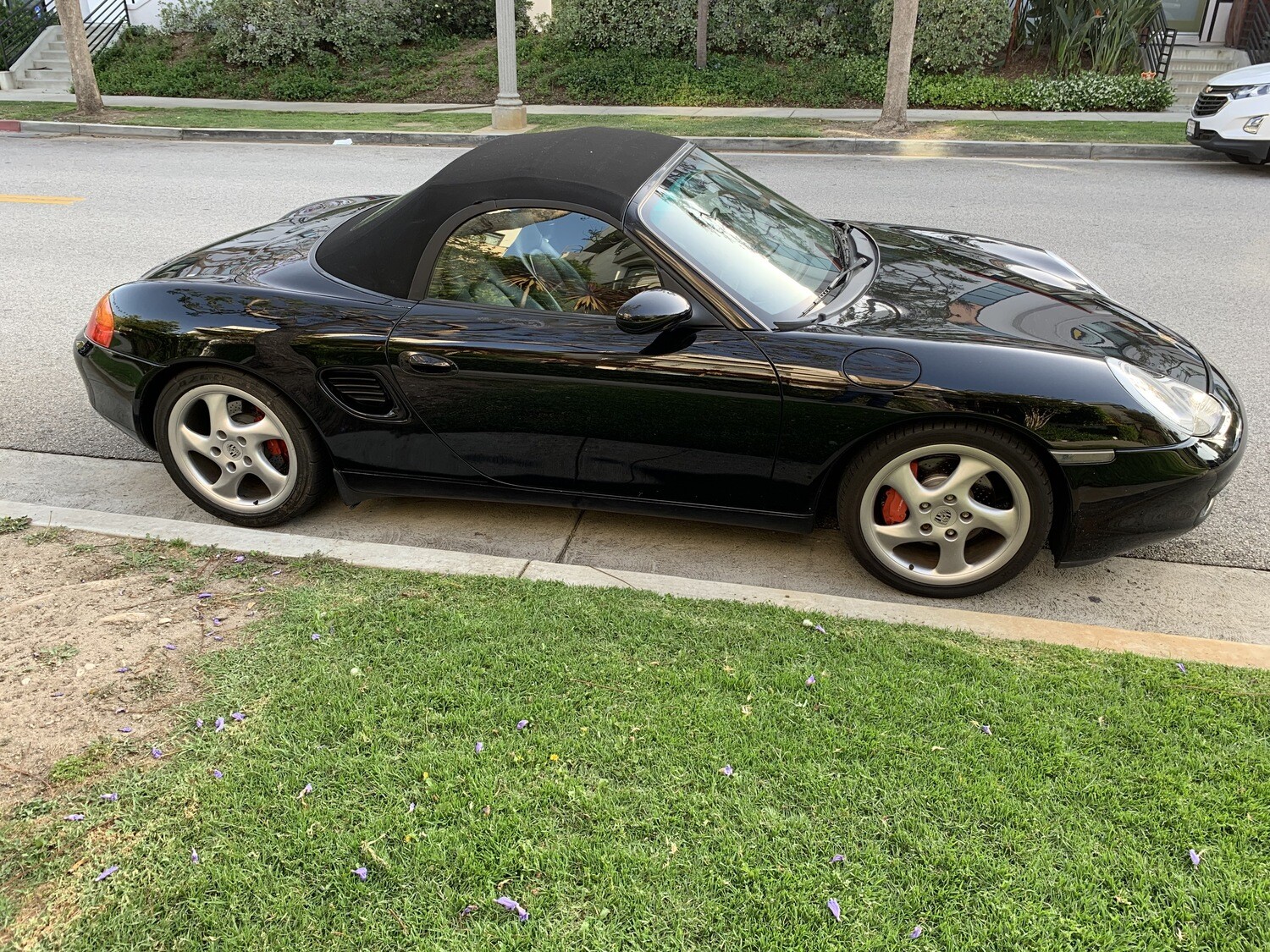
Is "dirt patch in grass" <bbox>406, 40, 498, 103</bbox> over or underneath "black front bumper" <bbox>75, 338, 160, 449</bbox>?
over

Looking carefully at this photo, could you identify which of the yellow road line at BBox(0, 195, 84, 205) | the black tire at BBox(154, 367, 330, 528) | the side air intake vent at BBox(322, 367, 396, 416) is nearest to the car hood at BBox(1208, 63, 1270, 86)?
the side air intake vent at BBox(322, 367, 396, 416)

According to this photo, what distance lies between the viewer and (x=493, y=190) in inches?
141

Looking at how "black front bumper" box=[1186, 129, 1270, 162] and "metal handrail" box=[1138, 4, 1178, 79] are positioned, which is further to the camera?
"metal handrail" box=[1138, 4, 1178, 79]

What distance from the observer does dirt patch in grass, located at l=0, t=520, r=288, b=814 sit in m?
2.73

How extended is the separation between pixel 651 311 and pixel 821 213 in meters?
6.31

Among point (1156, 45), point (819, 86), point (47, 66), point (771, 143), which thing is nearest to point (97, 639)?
point (771, 143)

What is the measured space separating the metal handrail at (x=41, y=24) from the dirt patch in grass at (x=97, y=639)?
65.0ft

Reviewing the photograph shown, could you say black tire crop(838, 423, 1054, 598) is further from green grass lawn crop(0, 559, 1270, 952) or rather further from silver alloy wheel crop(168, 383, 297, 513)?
silver alloy wheel crop(168, 383, 297, 513)

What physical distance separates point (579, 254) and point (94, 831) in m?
2.29

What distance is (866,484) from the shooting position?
134 inches

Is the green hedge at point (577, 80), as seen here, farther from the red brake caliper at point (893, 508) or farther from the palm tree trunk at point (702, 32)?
the red brake caliper at point (893, 508)

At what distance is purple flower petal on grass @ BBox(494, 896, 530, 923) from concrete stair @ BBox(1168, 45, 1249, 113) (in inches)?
699

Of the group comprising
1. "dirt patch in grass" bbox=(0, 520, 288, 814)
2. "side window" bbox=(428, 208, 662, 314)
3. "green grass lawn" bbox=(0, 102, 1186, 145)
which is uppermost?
"side window" bbox=(428, 208, 662, 314)

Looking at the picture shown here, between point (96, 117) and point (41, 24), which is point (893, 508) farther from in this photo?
point (41, 24)
